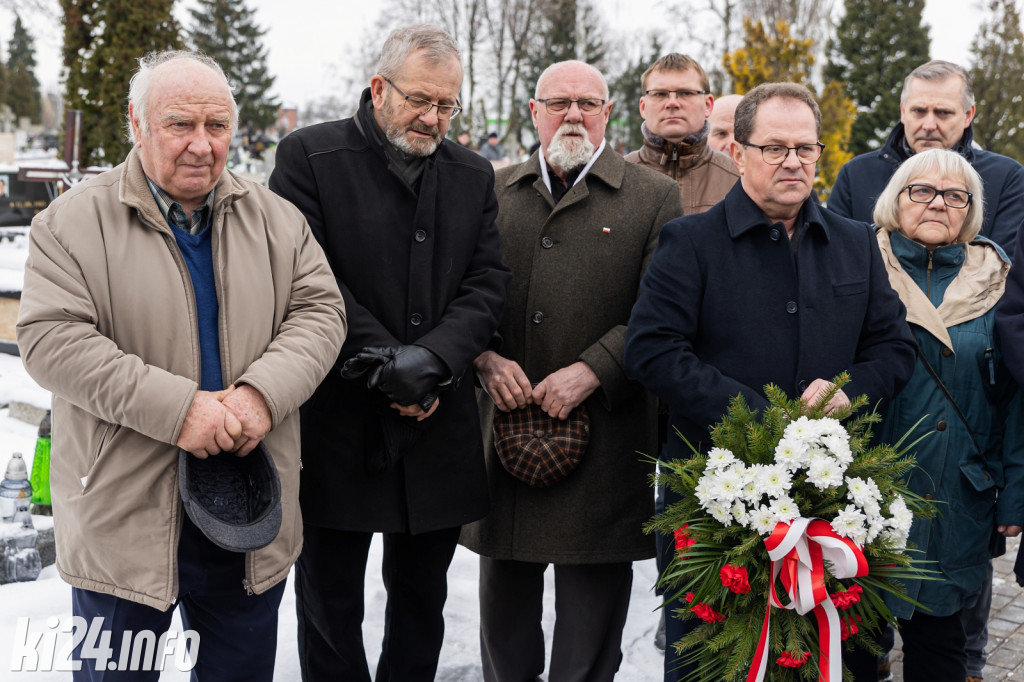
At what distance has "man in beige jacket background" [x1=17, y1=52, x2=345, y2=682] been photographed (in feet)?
8.18

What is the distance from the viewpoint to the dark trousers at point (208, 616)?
261 cm

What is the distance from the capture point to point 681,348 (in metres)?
3.12

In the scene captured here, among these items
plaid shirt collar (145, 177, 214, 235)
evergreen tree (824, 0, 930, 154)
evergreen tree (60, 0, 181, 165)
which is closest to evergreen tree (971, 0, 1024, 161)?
evergreen tree (824, 0, 930, 154)

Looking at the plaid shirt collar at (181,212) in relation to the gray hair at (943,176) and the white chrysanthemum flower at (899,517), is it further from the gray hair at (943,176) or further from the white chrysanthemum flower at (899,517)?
the gray hair at (943,176)

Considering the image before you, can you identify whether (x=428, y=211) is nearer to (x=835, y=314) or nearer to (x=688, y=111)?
(x=835, y=314)

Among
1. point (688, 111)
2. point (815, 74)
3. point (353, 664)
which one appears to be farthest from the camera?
point (815, 74)

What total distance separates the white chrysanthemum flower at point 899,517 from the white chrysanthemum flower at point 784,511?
0.97 ft

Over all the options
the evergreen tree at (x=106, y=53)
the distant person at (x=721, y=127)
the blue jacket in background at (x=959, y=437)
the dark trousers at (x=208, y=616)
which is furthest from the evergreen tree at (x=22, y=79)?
the blue jacket in background at (x=959, y=437)

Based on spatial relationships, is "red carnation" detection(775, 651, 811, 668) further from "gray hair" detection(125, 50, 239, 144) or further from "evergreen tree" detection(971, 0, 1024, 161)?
"evergreen tree" detection(971, 0, 1024, 161)

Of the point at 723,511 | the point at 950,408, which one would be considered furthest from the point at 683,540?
the point at 950,408

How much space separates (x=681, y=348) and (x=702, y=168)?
70.5 inches

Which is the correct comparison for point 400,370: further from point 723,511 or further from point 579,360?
point 723,511

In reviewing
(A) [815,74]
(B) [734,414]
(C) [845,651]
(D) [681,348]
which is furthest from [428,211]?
(A) [815,74]

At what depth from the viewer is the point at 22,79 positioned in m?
62.3
